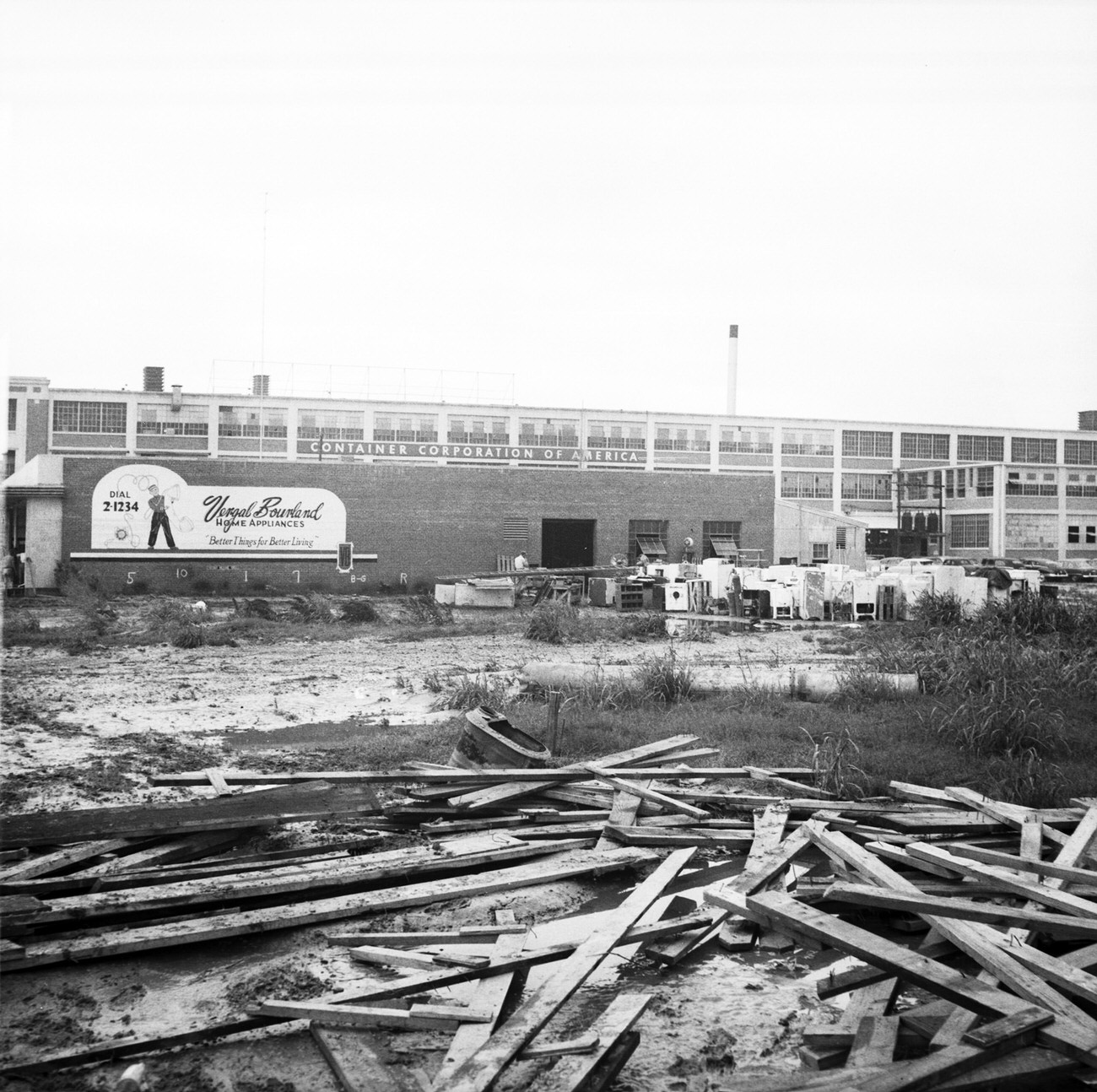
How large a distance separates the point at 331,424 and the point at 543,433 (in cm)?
1408

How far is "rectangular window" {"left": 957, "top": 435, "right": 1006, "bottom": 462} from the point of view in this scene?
3034 inches

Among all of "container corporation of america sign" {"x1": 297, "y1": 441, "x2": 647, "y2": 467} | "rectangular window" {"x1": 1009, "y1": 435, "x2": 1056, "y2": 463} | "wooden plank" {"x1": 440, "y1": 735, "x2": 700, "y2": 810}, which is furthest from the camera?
"rectangular window" {"x1": 1009, "y1": 435, "x2": 1056, "y2": 463}

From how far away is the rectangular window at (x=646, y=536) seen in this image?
137 feet

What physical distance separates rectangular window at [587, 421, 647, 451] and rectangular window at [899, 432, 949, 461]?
19.7 metres

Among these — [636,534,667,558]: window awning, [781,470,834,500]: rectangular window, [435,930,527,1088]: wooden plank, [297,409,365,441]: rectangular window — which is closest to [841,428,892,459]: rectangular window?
[781,470,834,500]: rectangular window

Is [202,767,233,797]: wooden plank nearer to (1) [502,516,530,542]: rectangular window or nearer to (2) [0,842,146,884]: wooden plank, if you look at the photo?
(2) [0,842,146,884]: wooden plank

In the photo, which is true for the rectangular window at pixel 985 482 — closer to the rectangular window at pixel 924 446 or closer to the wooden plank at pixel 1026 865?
the rectangular window at pixel 924 446

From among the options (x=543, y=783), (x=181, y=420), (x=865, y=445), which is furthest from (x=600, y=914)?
(x=865, y=445)

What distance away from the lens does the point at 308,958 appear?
5352mm

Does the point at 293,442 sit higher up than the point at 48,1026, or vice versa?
the point at 293,442

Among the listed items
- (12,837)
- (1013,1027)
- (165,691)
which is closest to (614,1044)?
(1013,1027)

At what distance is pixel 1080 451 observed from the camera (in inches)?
3115

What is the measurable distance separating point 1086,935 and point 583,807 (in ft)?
11.9

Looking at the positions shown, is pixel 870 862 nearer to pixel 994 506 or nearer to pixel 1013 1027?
pixel 1013 1027
